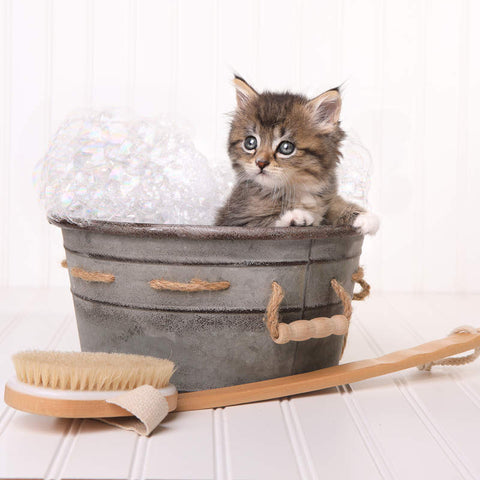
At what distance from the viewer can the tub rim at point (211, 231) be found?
4.20 ft

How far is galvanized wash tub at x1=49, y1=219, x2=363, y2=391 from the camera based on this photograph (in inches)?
51.8

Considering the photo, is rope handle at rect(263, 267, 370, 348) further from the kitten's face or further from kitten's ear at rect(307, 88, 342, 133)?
kitten's ear at rect(307, 88, 342, 133)

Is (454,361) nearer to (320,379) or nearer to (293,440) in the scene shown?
(320,379)

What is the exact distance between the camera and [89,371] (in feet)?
3.90

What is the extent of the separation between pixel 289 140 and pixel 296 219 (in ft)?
0.69

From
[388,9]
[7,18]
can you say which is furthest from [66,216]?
[388,9]

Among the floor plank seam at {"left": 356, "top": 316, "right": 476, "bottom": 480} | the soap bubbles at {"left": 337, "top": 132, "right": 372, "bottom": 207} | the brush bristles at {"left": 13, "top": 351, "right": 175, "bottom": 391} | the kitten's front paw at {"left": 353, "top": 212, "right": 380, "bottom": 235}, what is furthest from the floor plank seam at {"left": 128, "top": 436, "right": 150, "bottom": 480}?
the soap bubbles at {"left": 337, "top": 132, "right": 372, "bottom": 207}

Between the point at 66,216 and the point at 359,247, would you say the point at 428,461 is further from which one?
the point at 66,216

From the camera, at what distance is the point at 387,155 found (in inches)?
111

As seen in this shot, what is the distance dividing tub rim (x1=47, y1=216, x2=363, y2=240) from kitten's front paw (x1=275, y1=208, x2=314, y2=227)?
0.23 ft

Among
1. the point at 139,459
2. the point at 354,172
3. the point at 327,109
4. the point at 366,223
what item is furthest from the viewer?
the point at 354,172

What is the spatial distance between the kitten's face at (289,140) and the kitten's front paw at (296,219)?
0.11 metres

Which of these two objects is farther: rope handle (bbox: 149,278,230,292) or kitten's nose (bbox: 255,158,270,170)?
kitten's nose (bbox: 255,158,270,170)

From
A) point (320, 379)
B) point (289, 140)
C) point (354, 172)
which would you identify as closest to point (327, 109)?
point (289, 140)
